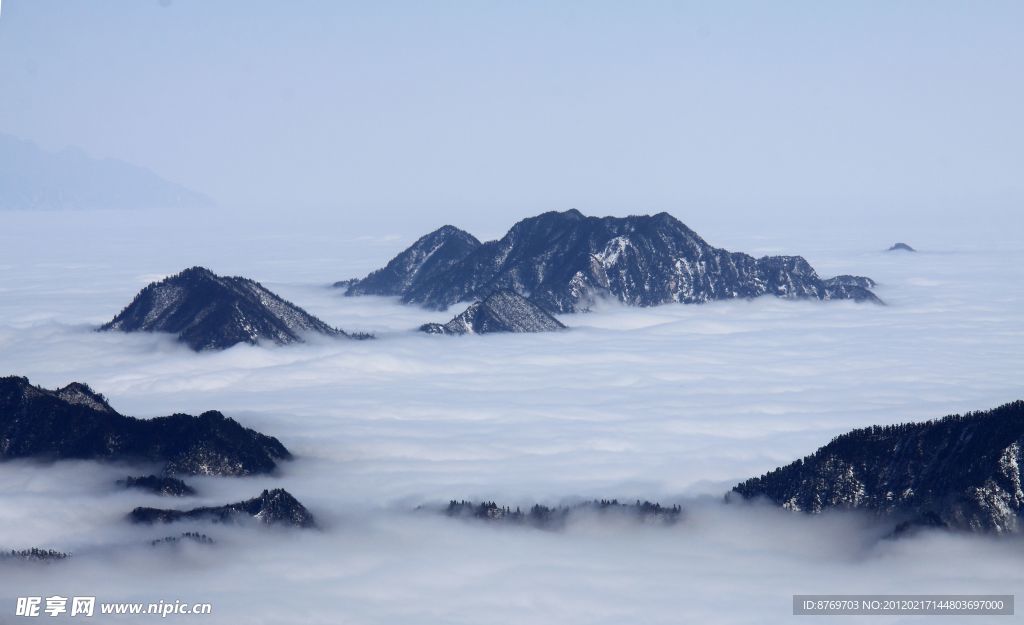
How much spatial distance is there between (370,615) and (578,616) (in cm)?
3586

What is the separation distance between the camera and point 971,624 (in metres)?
196

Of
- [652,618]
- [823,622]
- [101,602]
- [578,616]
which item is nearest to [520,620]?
[578,616]

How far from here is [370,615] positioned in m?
196

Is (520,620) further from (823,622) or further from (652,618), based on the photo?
(823,622)

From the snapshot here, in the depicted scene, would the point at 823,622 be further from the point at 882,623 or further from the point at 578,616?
the point at 578,616

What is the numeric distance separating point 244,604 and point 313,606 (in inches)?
471

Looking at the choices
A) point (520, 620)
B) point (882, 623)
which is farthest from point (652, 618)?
point (882, 623)

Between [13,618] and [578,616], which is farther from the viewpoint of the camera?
[578,616]

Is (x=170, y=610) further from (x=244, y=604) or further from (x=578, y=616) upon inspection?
(x=578, y=616)

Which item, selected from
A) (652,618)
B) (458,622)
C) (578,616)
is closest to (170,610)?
(458,622)

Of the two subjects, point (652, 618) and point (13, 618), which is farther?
point (652, 618)

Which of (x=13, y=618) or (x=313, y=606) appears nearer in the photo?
(x=13, y=618)

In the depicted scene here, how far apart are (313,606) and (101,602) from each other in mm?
36352

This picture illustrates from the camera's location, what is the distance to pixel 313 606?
199 meters
